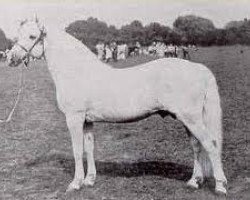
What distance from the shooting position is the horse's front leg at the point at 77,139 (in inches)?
226

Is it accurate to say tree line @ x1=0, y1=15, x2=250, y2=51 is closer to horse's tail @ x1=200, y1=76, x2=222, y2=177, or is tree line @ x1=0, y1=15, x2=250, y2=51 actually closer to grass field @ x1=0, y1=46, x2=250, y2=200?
grass field @ x1=0, y1=46, x2=250, y2=200

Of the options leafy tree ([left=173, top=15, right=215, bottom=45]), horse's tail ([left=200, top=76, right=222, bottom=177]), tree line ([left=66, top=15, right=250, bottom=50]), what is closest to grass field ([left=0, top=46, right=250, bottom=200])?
horse's tail ([left=200, top=76, right=222, bottom=177])

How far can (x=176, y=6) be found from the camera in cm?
958

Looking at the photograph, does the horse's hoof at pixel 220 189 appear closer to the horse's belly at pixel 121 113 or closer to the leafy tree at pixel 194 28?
the horse's belly at pixel 121 113

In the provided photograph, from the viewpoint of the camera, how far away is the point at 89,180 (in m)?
6.07

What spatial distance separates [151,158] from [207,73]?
2.28 meters

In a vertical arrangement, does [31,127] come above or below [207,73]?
below

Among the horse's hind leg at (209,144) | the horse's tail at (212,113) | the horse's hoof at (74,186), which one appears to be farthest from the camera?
the horse's hoof at (74,186)

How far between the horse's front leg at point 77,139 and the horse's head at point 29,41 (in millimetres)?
967

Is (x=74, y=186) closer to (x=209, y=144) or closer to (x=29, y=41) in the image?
(x=209, y=144)

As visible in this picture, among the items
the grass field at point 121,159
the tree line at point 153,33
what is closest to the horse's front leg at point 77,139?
the grass field at point 121,159

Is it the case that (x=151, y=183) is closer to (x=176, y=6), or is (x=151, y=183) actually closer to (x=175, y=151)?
(x=175, y=151)

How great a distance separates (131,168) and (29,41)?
237 centimetres

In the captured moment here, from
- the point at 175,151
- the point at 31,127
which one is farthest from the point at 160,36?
the point at 175,151
